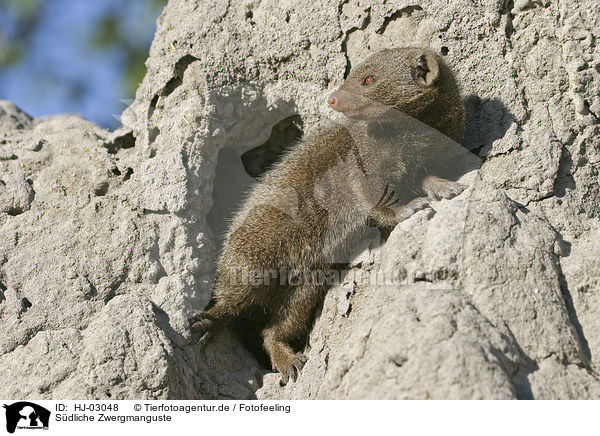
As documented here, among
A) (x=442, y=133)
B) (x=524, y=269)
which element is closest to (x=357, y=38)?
(x=442, y=133)

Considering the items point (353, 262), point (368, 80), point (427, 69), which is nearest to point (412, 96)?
point (427, 69)

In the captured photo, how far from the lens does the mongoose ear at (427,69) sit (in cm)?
366

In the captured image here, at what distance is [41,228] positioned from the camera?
151 inches

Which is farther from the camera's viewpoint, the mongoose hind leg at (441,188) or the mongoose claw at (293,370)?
the mongoose claw at (293,370)

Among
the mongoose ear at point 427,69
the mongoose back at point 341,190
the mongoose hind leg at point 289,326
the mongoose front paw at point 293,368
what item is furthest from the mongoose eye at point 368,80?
the mongoose front paw at point 293,368

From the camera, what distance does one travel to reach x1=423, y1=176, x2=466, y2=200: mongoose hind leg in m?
3.53

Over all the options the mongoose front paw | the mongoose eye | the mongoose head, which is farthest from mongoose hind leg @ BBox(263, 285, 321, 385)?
the mongoose eye

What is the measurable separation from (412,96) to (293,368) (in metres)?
1.71

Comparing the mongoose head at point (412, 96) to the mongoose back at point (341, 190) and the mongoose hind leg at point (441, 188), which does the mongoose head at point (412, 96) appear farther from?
the mongoose hind leg at point (441, 188)

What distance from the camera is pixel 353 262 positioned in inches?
147

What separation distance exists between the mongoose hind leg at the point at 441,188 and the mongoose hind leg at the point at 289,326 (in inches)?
34.3
